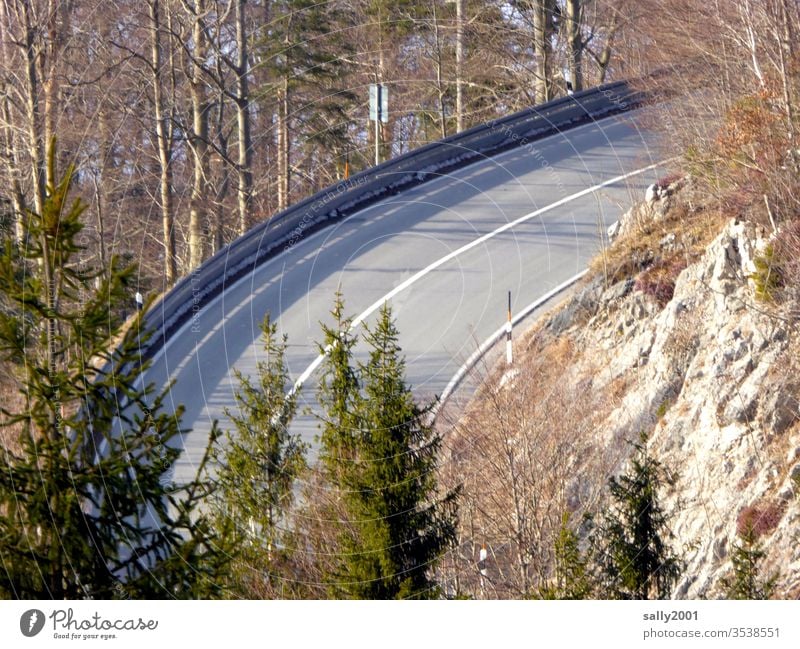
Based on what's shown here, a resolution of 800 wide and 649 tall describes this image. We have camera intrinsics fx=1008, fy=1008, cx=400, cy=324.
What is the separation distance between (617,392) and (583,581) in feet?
8.33

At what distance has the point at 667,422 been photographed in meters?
10.9

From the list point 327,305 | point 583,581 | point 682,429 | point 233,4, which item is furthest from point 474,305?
point 233,4

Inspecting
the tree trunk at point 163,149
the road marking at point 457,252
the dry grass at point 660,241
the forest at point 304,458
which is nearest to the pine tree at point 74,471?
the forest at point 304,458

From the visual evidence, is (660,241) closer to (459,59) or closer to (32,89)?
(459,59)

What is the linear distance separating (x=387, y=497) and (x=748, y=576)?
11.4 feet

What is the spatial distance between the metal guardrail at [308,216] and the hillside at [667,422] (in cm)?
263

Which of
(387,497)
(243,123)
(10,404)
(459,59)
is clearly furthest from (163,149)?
(387,497)

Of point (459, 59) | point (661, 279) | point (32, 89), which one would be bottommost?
point (661, 279)

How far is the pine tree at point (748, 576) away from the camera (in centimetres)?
919

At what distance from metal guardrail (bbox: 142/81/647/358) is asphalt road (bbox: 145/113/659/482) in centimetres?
13

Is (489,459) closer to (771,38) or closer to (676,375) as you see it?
(676,375)

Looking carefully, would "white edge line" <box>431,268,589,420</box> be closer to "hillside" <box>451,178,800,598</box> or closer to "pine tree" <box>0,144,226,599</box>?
"hillside" <box>451,178,800,598</box>

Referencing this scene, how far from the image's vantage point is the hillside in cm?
1015

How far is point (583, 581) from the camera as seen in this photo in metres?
9.74
